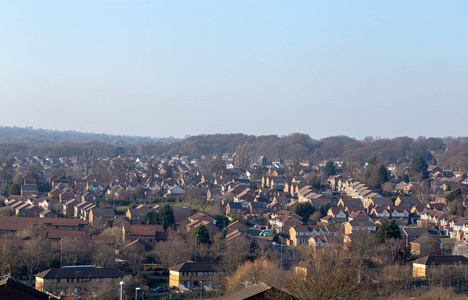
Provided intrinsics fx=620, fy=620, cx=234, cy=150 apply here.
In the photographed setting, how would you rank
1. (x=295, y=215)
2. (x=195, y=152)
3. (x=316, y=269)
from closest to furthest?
1. (x=316, y=269)
2. (x=295, y=215)
3. (x=195, y=152)

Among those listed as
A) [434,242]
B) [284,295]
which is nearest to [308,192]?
[434,242]

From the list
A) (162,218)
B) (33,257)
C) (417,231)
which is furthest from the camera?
(162,218)

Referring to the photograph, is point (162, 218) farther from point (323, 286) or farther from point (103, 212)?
point (323, 286)

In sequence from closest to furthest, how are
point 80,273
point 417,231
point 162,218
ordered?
1. point 80,273
2. point 417,231
3. point 162,218

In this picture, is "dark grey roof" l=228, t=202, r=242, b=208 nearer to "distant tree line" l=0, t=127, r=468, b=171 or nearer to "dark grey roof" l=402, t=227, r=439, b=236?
"dark grey roof" l=402, t=227, r=439, b=236

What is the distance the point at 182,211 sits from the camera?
2819 centimetres

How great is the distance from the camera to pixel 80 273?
1711 centimetres

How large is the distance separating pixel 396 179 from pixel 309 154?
28584 millimetres

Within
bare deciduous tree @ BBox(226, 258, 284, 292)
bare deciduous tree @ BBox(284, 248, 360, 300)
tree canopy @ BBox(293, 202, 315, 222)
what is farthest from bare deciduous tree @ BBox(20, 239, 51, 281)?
tree canopy @ BBox(293, 202, 315, 222)

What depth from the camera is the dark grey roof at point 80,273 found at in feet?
55.4

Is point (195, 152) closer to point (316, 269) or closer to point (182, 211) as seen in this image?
point (182, 211)

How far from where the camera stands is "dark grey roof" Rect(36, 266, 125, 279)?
16891 mm

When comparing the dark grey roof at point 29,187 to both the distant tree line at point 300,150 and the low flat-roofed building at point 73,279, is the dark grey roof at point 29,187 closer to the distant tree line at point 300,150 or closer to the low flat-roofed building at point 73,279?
the low flat-roofed building at point 73,279

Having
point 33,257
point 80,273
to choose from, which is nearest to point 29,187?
point 33,257
